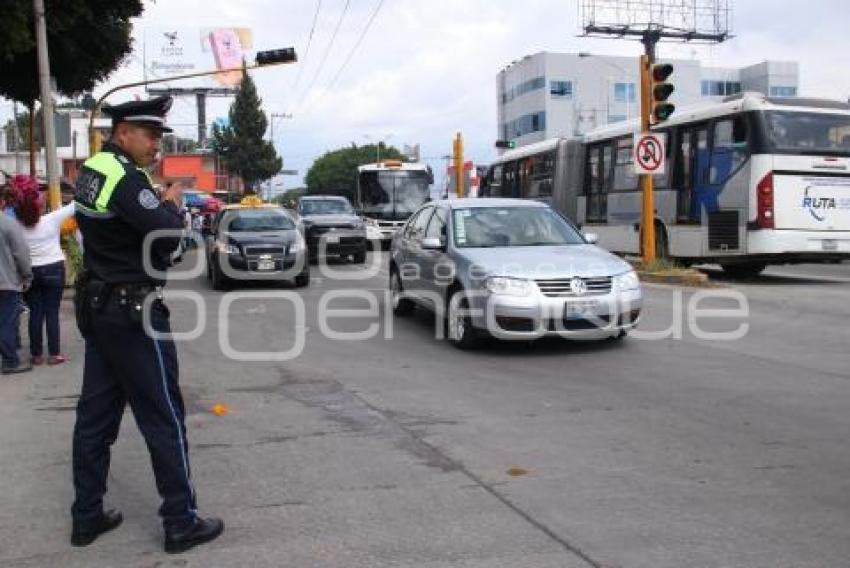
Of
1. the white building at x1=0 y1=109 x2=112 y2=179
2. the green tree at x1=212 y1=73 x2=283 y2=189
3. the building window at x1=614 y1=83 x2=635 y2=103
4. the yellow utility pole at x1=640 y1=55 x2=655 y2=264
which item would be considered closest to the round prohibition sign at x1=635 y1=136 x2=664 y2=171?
the yellow utility pole at x1=640 y1=55 x2=655 y2=264

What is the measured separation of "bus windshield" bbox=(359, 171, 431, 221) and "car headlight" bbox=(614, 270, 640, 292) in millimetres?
20626

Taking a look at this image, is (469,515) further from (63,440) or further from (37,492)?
(63,440)

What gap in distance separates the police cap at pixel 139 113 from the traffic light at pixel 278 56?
17.7 m

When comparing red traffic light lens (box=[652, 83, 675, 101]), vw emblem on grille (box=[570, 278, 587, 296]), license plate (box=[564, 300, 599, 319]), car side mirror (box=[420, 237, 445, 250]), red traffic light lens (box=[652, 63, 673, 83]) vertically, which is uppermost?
red traffic light lens (box=[652, 63, 673, 83])

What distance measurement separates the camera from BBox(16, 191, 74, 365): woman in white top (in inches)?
349

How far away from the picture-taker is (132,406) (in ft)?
14.0

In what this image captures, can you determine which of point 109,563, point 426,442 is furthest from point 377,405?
point 109,563

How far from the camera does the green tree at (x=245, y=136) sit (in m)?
83.8

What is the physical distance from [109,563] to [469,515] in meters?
1.65

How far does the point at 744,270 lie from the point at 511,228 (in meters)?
9.03

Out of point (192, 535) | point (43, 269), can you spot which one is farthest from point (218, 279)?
point (192, 535)

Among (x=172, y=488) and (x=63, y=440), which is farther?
(x=63, y=440)

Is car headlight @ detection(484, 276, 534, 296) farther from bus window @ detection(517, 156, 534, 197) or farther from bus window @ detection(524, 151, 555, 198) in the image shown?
bus window @ detection(517, 156, 534, 197)

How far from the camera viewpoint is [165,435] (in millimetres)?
4211
